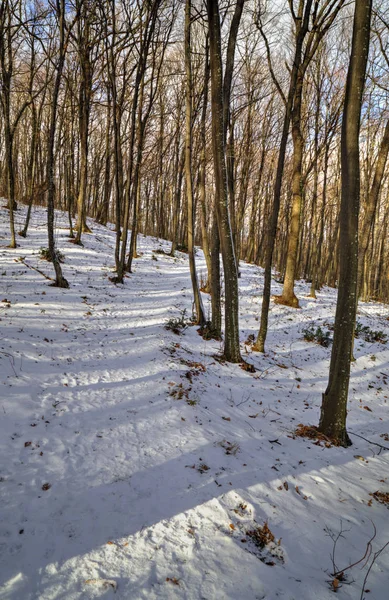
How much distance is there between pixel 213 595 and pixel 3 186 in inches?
1259

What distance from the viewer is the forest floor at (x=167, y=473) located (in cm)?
241

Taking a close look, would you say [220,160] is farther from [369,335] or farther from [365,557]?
[369,335]

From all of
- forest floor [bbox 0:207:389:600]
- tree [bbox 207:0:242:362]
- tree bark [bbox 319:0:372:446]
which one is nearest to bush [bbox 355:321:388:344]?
forest floor [bbox 0:207:389:600]

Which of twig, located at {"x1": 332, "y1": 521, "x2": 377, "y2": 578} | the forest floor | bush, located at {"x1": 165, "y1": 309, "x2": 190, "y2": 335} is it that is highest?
bush, located at {"x1": 165, "y1": 309, "x2": 190, "y2": 335}

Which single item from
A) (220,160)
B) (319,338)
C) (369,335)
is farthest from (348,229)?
(369,335)

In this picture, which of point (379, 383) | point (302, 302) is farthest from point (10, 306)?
point (302, 302)

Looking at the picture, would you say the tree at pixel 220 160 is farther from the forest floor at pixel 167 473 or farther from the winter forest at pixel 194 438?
the forest floor at pixel 167 473

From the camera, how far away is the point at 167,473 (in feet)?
11.3

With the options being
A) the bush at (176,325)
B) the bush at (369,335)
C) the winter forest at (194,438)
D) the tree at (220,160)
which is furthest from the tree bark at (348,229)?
the bush at (369,335)

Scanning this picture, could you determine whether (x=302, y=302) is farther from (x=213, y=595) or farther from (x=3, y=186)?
(x=3, y=186)

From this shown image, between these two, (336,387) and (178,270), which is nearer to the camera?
(336,387)

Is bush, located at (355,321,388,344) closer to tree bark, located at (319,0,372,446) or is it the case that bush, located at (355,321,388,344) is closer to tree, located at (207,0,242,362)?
tree, located at (207,0,242,362)

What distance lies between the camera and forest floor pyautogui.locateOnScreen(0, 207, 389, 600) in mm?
2406

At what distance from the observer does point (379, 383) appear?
27.1 ft
